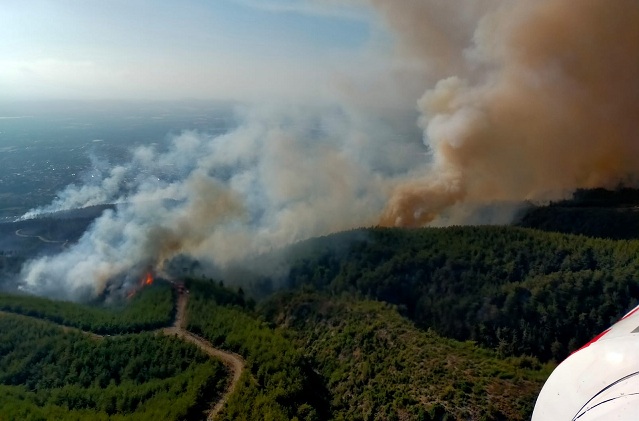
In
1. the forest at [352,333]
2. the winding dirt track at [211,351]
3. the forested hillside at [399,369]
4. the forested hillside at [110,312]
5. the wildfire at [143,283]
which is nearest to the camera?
the forested hillside at [399,369]

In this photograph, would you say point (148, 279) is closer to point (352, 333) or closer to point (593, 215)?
point (352, 333)

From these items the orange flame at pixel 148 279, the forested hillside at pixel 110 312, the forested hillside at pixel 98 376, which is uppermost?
the orange flame at pixel 148 279

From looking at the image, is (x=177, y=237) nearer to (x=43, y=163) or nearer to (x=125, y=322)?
(x=125, y=322)

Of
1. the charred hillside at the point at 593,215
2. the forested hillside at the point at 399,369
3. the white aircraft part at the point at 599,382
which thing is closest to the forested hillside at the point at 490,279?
the forested hillside at the point at 399,369

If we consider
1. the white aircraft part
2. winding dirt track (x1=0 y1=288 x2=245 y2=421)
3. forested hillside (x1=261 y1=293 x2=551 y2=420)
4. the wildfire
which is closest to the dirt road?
winding dirt track (x1=0 y1=288 x2=245 y2=421)

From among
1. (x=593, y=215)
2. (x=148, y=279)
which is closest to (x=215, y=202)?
(x=148, y=279)

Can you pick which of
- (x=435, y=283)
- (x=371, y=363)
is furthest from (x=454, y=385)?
(x=435, y=283)

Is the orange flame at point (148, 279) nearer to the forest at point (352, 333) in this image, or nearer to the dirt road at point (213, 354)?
the forest at point (352, 333)
